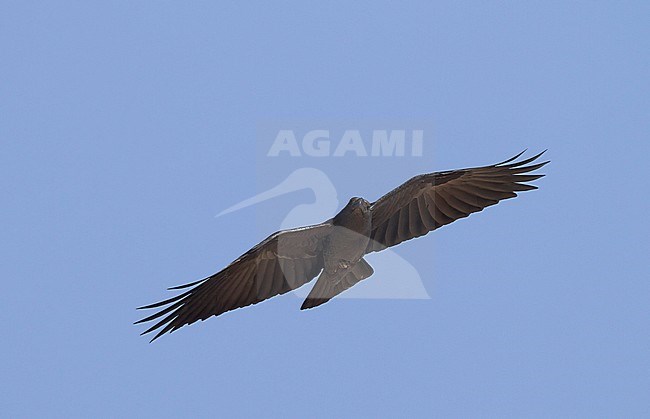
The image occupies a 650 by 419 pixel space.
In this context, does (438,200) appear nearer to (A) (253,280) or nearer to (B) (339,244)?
(B) (339,244)

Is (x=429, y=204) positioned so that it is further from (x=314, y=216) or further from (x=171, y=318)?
(x=171, y=318)

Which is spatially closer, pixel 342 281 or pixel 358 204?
pixel 358 204

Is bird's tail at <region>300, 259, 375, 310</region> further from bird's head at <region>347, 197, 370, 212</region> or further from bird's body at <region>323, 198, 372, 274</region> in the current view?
bird's head at <region>347, 197, 370, 212</region>

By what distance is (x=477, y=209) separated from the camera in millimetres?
19297

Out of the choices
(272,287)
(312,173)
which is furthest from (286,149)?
(272,287)

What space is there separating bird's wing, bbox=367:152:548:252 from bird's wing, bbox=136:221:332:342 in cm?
87

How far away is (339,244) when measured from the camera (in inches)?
744

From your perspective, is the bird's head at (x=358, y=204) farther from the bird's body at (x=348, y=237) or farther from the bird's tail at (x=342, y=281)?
the bird's tail at (x=342, y=281)

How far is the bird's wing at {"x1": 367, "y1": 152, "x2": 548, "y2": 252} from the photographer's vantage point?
19125 mm

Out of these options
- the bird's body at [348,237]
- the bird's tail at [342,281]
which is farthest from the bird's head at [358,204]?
the bird's tail at [342,281]

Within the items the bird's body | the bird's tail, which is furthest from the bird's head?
the bird's tail

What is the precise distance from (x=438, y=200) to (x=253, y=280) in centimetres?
265

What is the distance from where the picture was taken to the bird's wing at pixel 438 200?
62.7 ft

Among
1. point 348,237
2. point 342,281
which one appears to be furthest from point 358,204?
point 342,281
